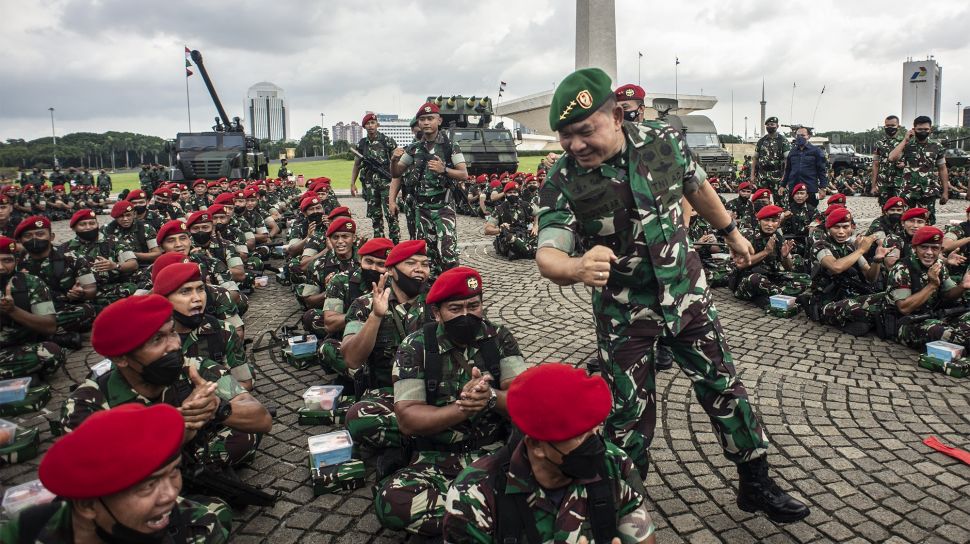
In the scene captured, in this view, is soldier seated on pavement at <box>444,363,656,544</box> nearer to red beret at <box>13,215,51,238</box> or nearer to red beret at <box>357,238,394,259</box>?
red beret at <box>357,238,394,259</box>

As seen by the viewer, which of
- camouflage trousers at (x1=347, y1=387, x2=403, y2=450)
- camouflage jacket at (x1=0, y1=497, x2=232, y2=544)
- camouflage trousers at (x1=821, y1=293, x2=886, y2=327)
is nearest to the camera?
camouflage jacket at (x1=0, y1=497, x2=232, y2=544)

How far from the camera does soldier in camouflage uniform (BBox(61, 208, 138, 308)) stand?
329 inches

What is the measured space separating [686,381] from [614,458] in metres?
3.08

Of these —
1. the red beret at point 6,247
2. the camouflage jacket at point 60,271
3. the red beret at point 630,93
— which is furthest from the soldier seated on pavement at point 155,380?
the camouflage jacket at point 60,271

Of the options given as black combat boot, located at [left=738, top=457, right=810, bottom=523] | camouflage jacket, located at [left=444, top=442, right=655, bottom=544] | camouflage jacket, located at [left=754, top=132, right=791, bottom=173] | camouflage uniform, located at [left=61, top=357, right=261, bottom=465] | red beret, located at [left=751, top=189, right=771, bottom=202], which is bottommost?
black combat boot, located at [left=738, top=457, right=810, bottom=523]

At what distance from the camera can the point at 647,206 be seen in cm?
303

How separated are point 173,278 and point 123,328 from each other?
137 cm

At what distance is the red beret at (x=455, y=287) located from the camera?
3463mm

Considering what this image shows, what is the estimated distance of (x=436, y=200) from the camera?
823 centimetres

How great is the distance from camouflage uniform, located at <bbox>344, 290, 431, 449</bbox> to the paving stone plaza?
0.34 metres

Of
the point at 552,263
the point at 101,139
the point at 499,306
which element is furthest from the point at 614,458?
the point at 101,139

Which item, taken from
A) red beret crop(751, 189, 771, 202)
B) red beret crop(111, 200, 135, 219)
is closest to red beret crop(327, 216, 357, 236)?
red beret crop(111, 200, 135, 219)

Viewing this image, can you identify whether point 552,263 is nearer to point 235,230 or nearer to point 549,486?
point 549,486

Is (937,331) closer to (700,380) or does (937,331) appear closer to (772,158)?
(700,380)
